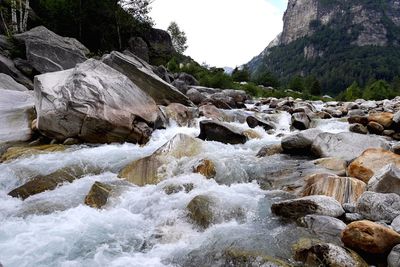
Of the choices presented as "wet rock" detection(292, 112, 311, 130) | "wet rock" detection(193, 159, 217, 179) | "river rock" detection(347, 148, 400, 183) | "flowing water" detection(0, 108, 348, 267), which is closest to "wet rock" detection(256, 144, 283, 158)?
"flowing water" detection(0, 108, 348, 267)

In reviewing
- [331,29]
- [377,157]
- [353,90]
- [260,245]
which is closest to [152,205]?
[260,245]

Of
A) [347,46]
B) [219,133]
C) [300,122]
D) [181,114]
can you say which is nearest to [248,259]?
[219,133]

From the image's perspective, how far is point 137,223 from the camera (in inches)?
271

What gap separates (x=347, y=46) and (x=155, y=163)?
184 m

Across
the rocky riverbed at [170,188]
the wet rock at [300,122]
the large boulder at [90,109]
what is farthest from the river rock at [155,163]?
the wet rock at [300,122]

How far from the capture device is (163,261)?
5.57 m

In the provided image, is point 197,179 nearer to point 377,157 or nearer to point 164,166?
point 164,166

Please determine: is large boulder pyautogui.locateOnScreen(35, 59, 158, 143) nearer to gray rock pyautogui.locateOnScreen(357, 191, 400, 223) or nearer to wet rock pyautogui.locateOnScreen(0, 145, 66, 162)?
wet rock pyautogui.locateOnScreen(0, 145, 66, 162)

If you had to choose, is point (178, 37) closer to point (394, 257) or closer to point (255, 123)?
point (255, 123)

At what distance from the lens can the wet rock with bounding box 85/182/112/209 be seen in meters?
7.54

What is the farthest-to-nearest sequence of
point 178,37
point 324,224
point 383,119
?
point 178,37 → point 383,119 → point 324,224

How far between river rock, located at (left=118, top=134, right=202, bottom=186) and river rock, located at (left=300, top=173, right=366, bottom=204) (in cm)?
329

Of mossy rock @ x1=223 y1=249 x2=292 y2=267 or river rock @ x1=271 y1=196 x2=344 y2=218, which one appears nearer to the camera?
mossy rock @ x1=223 y1=249 x2=292 y2=267

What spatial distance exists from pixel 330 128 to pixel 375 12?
198 m
